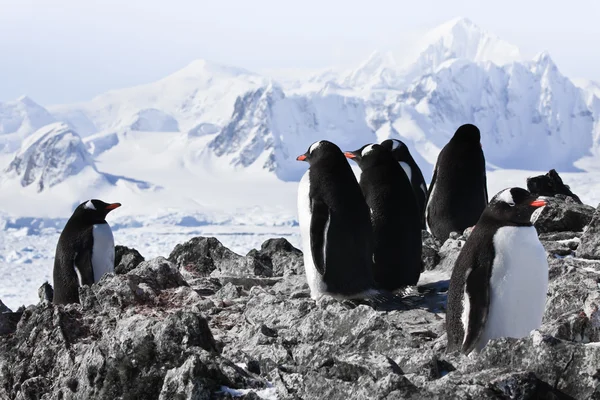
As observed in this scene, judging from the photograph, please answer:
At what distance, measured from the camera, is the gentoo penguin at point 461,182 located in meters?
8.51

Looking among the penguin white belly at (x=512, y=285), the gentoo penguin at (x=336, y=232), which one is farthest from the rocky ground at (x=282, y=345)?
the gentoo penguin at (x=336, y=232)

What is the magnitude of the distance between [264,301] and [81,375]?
1.48m

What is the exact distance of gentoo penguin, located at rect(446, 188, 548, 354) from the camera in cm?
455

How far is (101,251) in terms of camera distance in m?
7.71

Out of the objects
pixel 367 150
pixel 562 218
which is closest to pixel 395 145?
pixel 562 218

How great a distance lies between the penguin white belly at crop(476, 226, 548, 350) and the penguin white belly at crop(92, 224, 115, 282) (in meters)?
4.21

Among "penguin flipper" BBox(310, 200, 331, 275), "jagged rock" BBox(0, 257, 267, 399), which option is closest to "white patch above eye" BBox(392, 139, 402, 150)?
"penguin flipper" BBox(310, 200, 331, 275)

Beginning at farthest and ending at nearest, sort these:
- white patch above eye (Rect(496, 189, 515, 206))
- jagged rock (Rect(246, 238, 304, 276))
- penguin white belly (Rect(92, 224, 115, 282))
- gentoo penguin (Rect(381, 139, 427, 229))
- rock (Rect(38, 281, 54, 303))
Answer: gentoo penguin (Rect(381, 139, 427, 229))
rock (Rect(38, 281, 54, 303))
jagged rock (Rect(246, 238, 304, 276))
penguin white belly (Rect(92, 224, 115, 282))
white patch above eye (Rect(496, 189, 515, 206))

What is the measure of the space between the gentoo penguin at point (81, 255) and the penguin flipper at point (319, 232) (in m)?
2.55

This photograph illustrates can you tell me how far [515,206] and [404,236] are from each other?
1776 millimetres

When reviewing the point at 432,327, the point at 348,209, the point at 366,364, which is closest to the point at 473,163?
the point at 348,209

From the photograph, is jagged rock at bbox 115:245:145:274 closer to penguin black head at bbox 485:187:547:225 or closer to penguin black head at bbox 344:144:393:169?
penguin black head at bbox 344:144:393:169

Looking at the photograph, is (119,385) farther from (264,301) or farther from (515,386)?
(515,386)

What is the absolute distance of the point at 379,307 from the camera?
5.90 metres
